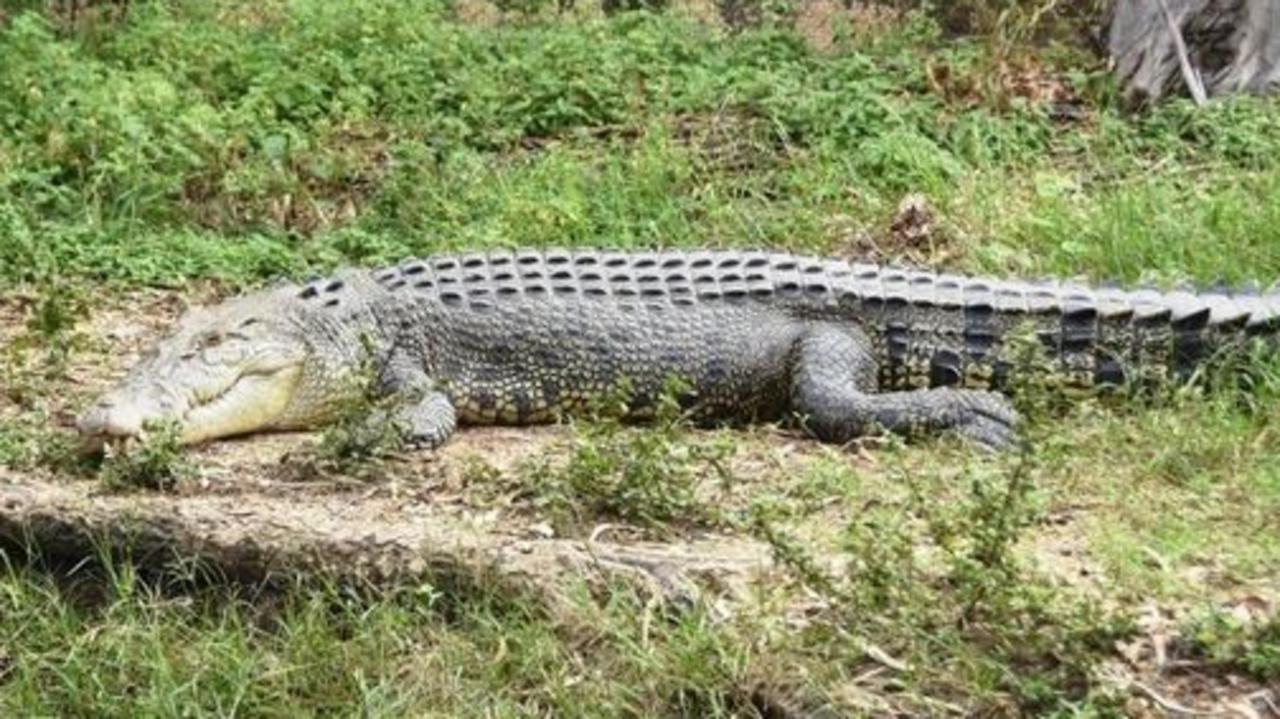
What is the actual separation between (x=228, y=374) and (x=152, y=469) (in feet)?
2.79

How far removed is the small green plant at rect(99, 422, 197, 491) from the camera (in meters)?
6.22

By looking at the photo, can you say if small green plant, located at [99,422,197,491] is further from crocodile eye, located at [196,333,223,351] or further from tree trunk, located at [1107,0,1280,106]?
tree trunk, located at [1107,0,1280,106]

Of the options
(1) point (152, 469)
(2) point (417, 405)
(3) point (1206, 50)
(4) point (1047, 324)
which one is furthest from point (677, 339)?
(3) point (1206, 50)

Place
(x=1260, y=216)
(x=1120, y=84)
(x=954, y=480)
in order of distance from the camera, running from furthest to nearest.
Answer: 1. (x=1120, y=84)
2. (x=1260, y=216)
3. (x=954, y=480)

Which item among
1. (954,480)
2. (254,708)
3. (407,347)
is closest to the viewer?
(254,708)

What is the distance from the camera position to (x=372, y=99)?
10.9 meters

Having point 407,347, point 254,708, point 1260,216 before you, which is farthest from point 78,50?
point 254,708

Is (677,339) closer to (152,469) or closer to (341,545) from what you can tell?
(152,469)

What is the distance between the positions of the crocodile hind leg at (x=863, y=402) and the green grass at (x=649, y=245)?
9.1 inches

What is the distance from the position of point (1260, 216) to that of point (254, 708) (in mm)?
4566

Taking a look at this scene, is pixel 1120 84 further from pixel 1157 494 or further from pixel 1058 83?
pixel 1157 494

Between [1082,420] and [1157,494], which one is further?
[1082,420]

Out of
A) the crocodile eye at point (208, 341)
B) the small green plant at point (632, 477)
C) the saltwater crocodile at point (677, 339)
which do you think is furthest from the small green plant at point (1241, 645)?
the crocodile eye at point (208, 341)

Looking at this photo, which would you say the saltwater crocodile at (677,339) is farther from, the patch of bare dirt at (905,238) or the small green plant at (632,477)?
the patch of bare dirt at (905,238)
